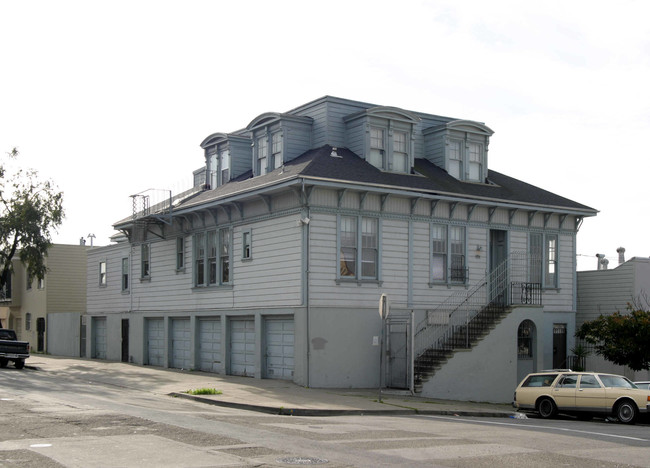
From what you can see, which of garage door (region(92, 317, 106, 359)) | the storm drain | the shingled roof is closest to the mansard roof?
the shingled roof

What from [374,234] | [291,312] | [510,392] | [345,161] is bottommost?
[510,392]

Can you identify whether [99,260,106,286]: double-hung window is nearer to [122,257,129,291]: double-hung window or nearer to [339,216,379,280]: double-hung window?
[122,257,129,291]: double-hung window

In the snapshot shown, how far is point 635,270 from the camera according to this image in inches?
1298

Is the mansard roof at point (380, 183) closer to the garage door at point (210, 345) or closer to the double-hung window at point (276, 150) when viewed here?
the double-hung window at point (276, 150)

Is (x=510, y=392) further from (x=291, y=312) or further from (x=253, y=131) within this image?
(x=253, y=131)

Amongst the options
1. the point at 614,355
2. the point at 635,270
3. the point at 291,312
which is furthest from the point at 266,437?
the point at 635,270

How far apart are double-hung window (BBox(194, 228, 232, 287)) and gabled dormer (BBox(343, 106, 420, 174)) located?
5.75 meters

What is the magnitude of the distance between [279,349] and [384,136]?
8.56m

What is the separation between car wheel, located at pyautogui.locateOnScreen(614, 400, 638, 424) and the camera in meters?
20.5

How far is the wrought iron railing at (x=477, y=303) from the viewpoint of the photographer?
2761cm

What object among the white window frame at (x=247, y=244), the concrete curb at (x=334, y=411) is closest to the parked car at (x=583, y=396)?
the concrete curb at (x=334, y=411)

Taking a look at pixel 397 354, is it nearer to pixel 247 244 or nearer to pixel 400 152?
pixel 247 244

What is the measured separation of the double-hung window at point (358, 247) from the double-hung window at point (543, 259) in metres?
7.27

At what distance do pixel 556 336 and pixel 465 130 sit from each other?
Answer: 8.79 m
